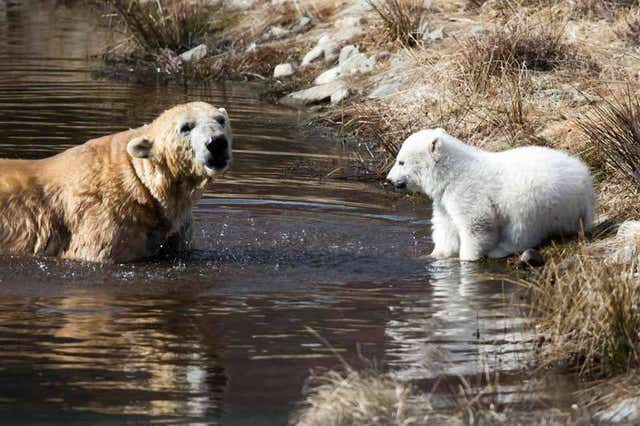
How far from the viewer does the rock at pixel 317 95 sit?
55.5 ft

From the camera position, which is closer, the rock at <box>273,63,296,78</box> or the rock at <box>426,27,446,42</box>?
the rock at <box>426,27,446,42</box>

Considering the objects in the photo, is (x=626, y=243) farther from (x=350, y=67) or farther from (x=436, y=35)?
(x=350, y=67)

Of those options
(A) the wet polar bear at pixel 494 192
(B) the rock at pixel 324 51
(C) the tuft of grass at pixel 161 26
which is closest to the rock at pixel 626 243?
(A) the wet polar bear at pixel 494 192

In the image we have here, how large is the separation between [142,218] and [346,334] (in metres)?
2.62

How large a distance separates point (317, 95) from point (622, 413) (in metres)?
11.7

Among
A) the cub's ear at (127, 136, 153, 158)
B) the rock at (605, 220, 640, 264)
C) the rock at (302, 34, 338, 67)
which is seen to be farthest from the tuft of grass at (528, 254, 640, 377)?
the rock at (302, 34, 338, 67)

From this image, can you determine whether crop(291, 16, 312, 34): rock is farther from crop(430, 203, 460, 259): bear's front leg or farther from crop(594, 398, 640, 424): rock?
crop(594, 398, 640, 424): rock

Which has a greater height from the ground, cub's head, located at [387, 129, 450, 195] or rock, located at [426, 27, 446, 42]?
rock, located at [426, 27, 446, 42]

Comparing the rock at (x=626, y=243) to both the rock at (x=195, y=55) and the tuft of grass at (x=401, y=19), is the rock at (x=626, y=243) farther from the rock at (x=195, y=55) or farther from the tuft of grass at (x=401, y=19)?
the rock at (x=195, y=55)

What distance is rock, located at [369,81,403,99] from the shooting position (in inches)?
619

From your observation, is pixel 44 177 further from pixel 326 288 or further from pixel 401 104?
pixel 401 104

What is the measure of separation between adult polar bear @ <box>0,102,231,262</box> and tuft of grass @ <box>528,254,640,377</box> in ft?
11.0

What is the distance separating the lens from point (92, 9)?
29172mm

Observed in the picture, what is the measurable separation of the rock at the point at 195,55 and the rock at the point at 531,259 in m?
11.6
